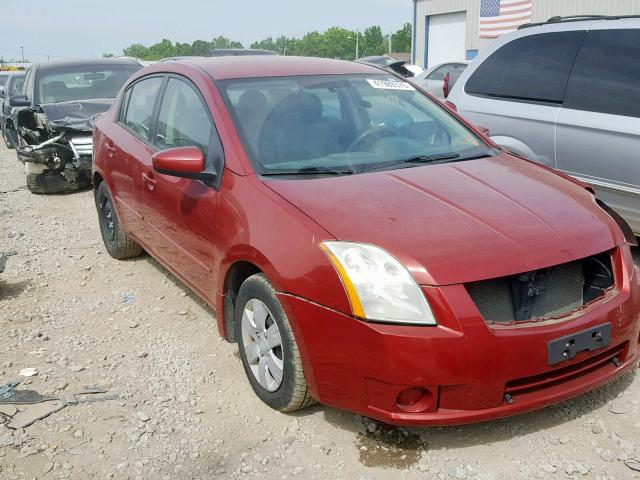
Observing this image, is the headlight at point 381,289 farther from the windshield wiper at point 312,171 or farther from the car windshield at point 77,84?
the car windshield at point 77,84

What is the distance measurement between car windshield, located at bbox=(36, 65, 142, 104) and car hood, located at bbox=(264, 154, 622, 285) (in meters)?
7.24

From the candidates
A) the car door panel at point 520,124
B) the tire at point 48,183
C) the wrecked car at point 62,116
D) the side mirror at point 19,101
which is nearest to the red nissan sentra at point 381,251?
the car door panel at point 520,124

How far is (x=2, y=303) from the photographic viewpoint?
486 centimetres

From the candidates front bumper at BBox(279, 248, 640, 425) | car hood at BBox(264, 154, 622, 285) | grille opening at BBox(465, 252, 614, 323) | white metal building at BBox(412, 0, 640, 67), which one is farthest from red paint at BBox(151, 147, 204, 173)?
white metal building at BBox(412, 0, 640, 67)

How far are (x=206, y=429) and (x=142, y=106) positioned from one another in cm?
258

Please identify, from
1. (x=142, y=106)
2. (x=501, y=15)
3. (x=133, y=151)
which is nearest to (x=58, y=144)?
(x=142, y=106)

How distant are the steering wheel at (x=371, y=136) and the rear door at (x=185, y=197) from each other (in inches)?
28.7

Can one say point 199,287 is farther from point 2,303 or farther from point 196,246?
point 2,303

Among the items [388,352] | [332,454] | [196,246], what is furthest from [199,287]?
[388,352]

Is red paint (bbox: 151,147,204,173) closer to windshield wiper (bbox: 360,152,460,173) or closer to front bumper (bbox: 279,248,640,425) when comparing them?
windshield wiper (bbox: 360,152,460,173)

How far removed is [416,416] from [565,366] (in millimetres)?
647

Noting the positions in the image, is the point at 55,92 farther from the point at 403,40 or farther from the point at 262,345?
the point at 403,40

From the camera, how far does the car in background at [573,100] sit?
15.1 feet

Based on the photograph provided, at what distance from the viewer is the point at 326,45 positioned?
12462 centimetres
